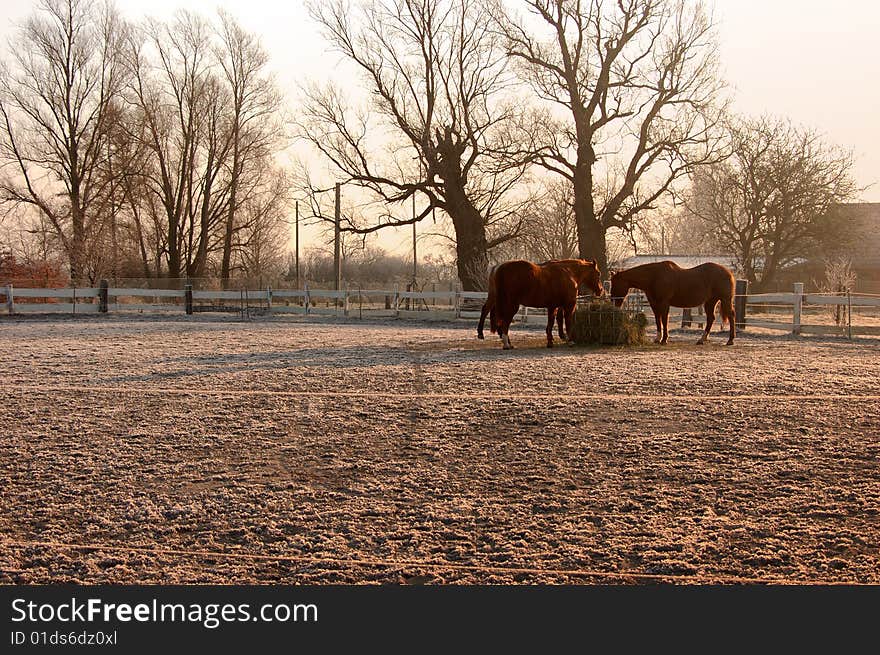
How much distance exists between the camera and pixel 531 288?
41.3 ft

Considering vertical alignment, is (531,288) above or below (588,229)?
below

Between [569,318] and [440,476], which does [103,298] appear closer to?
[569,318]

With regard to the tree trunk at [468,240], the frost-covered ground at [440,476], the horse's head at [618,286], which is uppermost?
the tree trunk at [468,240]

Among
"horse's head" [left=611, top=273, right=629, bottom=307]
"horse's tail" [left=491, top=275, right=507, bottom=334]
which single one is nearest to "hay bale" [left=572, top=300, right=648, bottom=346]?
"horse's head" [left=611, top=273, right=629, bottom=307]

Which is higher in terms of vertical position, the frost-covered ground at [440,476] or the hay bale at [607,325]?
the hay bale at [607,325]

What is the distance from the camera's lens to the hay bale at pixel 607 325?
13.1 meters

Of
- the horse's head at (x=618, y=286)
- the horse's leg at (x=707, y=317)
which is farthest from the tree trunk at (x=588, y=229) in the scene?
the horse's head at (x=618, y=286)

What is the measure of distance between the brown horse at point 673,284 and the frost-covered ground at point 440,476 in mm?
4135

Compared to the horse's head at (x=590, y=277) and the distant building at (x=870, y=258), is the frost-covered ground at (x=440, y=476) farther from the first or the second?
the distant building at (x=870, y=258)

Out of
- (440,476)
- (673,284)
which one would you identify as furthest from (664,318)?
(440,476)

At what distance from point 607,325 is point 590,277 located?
1.09 metres

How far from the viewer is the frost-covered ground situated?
11.7 ft

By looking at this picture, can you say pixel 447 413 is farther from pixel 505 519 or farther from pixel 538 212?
pixel 538 212

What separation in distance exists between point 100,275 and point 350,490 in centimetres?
3230
